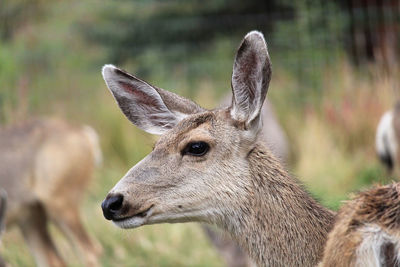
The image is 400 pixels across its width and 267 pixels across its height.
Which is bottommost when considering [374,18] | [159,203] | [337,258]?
[337,258]

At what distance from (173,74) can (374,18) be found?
346cm

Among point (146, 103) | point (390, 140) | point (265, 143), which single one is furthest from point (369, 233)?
point (390, 140)

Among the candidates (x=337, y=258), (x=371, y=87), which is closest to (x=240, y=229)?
(x=337, y=258)

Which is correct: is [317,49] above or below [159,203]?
above

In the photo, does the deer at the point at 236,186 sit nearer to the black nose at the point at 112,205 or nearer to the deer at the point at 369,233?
the black nose at the point at 112,205

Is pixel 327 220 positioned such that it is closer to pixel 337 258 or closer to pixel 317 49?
pixel 337 258

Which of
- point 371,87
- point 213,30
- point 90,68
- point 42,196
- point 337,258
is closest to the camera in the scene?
point 337,258

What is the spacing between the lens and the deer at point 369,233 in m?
3.47

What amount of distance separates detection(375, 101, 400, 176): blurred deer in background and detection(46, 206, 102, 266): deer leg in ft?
11.3

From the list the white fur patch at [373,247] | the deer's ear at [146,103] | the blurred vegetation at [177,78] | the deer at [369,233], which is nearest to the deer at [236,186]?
the deer's ear at [146,103]

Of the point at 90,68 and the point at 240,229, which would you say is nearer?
the point at 240,229

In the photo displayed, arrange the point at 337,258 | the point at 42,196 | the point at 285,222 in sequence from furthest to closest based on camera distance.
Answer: the point at 42,196
the point at 285,222
the point at 337,258

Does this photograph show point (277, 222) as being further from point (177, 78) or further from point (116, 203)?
point (177, 78)

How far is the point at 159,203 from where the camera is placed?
4707 mm
